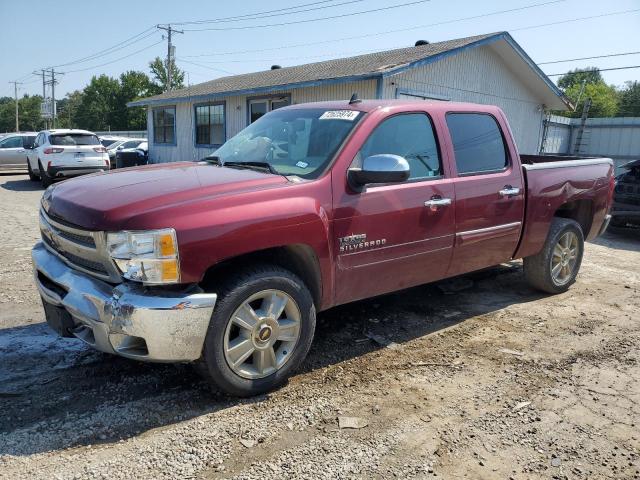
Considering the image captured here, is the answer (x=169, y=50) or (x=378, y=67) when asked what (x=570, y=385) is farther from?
(x=169, y=50)

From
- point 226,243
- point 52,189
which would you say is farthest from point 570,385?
point 52,189

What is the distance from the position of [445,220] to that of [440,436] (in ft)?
5.84

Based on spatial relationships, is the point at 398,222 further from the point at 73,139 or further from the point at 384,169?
the point at 73,139

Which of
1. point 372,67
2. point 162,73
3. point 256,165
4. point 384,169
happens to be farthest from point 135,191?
point 162,73

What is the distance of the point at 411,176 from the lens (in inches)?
158

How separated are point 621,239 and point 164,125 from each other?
1863cm

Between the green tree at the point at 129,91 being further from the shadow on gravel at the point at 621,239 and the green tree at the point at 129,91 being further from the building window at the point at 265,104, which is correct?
the shadow on gravel at the point at 621,239

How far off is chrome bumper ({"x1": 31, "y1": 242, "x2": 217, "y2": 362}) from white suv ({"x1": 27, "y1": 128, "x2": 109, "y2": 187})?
44.7 ft

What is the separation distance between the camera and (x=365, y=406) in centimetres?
325

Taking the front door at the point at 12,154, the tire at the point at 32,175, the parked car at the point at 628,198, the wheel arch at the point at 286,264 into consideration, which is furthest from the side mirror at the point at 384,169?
the front door at the point at 12,154

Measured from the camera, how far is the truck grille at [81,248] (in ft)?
9.71

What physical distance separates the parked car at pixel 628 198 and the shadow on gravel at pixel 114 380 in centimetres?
583

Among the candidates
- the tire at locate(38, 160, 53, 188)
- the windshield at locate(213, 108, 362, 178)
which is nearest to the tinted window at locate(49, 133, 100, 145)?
the tire at locate(38, 160, 53, 188)

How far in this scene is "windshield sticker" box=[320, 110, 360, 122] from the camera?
3.92m
